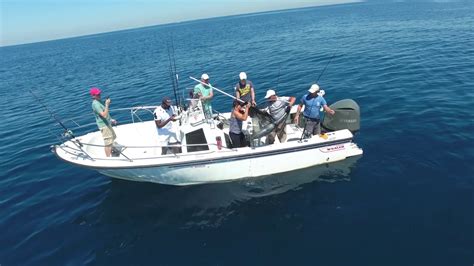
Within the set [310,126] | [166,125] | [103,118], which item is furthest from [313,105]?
[103,118]

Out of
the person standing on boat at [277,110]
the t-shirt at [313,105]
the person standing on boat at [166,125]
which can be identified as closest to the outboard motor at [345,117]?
the t-shirt at [313,105]

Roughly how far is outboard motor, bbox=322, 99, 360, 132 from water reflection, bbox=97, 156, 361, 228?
1.15 m

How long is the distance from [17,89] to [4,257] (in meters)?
25.2

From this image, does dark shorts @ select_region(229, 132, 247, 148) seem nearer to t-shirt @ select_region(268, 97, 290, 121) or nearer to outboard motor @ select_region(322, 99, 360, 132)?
t-shirt @ select_region(268, 97, 290, 121)

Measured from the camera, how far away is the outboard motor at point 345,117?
397 inches

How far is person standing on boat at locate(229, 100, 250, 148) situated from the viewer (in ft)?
28.0

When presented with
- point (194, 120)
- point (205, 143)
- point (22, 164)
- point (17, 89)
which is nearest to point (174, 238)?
point (205, 143)

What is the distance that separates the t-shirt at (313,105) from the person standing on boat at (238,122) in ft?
6.55

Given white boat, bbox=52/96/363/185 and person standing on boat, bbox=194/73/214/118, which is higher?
person standing on boat, bbox=194/73/214/118

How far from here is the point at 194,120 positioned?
9.64 m

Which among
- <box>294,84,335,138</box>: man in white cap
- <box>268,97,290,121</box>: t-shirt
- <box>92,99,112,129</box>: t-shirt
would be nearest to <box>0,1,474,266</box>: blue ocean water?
<box>294,84,335,138</box>: man in white cap

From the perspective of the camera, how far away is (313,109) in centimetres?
946

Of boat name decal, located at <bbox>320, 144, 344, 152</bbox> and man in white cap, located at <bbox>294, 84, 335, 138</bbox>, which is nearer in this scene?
man in white cap, located at <bbox>294, 84, 335, 138</bbox>

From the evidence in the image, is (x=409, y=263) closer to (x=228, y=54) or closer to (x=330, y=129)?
(x=330, y=129)
